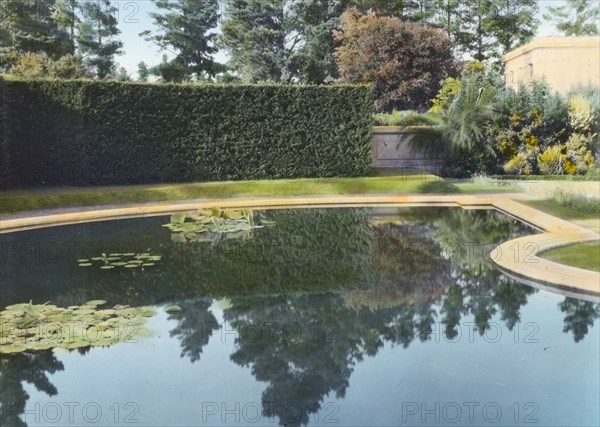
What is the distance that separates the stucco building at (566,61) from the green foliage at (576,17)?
13.1 m

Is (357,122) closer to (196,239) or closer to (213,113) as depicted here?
(213,113)

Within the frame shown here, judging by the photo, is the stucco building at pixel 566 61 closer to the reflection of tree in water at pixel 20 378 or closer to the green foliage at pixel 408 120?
the green foliage at pixel 408 120

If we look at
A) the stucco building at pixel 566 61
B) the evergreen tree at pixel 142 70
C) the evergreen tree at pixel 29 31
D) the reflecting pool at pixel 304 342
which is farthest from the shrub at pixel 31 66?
the stucco building at pixel 566 61

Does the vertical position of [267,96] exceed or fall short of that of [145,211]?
it exceeds it

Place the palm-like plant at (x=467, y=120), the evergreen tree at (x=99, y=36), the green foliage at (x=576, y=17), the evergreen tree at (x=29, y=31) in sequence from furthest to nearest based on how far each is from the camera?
1. the evergreen tree at (x=99, y=36)
2. the green foliage at (x=576, y=17)
3. the evergreen tree at (x=29, y=31)
4. the palm-like plant at (x=467, y=120)

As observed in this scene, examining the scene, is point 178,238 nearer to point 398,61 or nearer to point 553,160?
point 553,160

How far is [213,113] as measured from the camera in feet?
54.4

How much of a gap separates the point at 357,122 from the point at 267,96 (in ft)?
8.23

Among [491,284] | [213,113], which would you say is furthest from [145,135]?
[491,284]

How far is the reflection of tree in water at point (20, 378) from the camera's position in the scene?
4344 mm

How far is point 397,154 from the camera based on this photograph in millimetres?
19922

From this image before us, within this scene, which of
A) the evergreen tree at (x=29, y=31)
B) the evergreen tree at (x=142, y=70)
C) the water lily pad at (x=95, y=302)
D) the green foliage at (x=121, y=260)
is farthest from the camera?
the evergreen tree at (x=142, y=70)

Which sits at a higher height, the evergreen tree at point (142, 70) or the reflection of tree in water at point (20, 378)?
the evergreen tree at point (142, 70)

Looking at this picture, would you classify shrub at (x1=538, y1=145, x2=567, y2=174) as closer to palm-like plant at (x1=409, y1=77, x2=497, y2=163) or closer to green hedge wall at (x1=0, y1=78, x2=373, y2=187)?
palm-like plant at (x1=409, y1=77, x2=497, y2=163)
